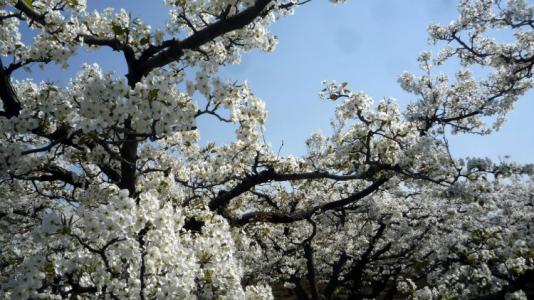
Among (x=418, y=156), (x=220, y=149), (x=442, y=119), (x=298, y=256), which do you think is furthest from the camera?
(x=298, y=256)

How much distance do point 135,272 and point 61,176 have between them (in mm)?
5696

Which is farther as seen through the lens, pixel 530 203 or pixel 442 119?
pixel 530 203

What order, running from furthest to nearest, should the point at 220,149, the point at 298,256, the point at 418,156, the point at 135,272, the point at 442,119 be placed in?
the point at 298,256, the point at 442,119, the point at 220,149, the point at 418,156, the point at 135,272

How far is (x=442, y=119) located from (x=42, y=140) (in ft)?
39.9

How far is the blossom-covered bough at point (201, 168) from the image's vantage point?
500 centimetres

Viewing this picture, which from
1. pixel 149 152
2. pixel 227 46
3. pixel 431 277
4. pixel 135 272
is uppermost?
pixel 227 46

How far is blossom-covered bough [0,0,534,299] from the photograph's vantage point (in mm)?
4996

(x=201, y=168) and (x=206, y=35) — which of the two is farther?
(x=201, y=168)

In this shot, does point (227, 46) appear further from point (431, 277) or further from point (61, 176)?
point (431, 277)

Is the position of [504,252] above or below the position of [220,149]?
below

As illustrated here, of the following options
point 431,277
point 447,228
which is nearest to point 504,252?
point 431,277

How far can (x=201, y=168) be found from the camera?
11492mm

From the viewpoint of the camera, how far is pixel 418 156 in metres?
8.81

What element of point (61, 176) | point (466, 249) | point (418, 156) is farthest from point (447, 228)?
point (61, 176)
